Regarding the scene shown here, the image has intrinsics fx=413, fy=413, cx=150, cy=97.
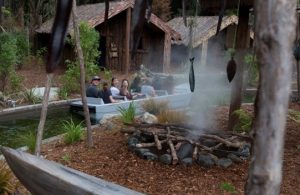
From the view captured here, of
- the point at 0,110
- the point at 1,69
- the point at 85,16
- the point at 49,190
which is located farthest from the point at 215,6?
the point at 85,16

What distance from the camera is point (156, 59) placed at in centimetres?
2016

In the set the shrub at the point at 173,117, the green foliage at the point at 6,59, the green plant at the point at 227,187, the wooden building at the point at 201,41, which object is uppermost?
the wooden building at the point at 201,41

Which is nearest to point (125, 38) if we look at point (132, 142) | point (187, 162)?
point (132, 142)

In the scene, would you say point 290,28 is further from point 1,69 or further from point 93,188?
point 1,69

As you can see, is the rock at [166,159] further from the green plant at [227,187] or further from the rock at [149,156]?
the green plant at [227,187]

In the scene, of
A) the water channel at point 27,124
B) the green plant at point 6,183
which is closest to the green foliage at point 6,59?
the water channel at point 27,124

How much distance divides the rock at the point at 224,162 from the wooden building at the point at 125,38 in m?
11.6

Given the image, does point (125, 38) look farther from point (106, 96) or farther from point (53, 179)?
point (53, 179)

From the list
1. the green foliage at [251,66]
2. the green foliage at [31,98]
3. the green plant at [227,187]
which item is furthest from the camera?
the green foliage at [31,98]

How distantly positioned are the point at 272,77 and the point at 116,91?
9988 mm

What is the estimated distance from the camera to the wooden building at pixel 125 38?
16.9m

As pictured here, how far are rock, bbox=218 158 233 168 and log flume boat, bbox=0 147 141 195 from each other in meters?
2.91

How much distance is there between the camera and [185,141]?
5.10m

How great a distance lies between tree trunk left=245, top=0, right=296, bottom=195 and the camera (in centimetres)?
89
